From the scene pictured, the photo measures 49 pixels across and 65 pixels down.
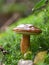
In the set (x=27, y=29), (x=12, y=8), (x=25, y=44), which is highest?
(x=12, y=8)

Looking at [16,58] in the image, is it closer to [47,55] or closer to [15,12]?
[47,55]

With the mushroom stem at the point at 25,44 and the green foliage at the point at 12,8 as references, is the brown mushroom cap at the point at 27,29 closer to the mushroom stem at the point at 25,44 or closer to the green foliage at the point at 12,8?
the mushroom stem at the point at 25,44

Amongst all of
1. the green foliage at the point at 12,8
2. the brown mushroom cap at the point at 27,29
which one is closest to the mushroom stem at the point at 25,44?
the brown mushroom cap at the point at 27,29

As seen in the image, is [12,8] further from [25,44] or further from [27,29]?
[27,29]

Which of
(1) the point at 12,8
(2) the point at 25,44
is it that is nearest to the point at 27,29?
(2) the point at 25,44

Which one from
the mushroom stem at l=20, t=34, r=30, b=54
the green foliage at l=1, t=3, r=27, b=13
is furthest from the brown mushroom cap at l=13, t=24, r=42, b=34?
the green foliage at l=1, t=3, r=27, b=13

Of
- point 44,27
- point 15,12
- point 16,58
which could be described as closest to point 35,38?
point 44,27

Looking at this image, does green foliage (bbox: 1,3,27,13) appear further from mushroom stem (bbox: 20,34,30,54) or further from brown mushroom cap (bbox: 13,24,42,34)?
brown mushroom cap (bbox: 13,24,42,34)

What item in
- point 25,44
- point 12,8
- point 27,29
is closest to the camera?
point 27,29

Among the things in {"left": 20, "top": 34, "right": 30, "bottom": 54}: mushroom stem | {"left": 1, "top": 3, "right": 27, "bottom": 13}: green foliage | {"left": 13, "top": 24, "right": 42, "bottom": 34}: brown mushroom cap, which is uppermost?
{"left": 1, "top": 3, "right": 27, "bottom": 13}: green foliage

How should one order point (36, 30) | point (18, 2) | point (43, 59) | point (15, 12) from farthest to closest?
1. point (18, 2)
2. point (15, 12)
3. point (36, 30)
4. point (43, 59)

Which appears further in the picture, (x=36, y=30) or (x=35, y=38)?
(x=35, y=38)
